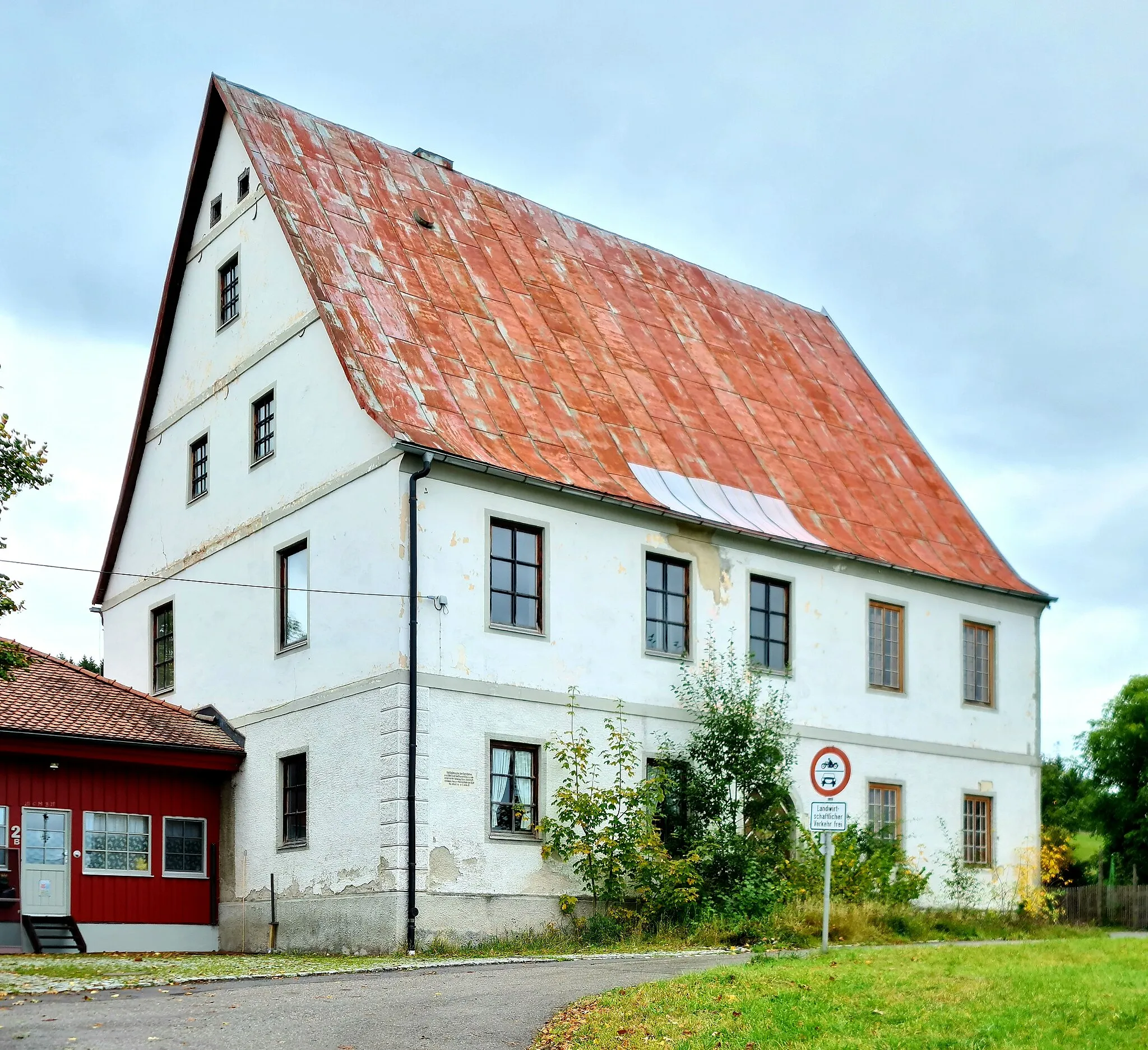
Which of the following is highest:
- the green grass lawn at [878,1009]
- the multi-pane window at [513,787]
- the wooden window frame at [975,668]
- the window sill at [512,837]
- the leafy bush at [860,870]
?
the wooden window frame at [975,668]

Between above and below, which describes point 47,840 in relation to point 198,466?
below

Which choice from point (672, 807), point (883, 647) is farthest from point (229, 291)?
point (883, 647)

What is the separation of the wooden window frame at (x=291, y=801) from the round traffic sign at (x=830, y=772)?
8404mm

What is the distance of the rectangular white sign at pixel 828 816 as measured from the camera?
17016mm

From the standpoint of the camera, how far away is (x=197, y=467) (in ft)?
89.3

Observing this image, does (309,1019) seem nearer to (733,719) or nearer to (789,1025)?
(789,1025)

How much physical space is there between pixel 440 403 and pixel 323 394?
187cm

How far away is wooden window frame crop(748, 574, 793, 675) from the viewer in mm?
25500

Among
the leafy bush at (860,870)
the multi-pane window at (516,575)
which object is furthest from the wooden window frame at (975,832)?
the multi-pane window at (516,575)

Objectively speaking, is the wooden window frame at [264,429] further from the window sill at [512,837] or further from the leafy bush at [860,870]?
the leafy bush at [860,870]

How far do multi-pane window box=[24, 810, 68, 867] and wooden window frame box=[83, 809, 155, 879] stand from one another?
0.21 m

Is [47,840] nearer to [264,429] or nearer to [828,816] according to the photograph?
[264,429]

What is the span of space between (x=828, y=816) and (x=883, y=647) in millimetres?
10986

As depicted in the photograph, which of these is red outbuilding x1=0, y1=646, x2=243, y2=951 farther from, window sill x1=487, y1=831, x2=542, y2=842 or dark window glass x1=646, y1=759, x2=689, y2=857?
dark window glass x1=646, y1=759, x2=689, y2=857
